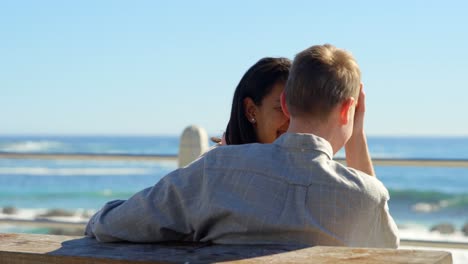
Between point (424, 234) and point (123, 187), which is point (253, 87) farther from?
point (123, 187)

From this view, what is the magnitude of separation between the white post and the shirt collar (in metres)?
3.26

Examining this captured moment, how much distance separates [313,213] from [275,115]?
0.79 m

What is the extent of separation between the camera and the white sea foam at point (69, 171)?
30828 millimetres

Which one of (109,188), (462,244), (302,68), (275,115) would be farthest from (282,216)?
(109,188)

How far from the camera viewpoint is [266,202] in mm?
1500

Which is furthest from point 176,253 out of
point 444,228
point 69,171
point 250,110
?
point 69,171

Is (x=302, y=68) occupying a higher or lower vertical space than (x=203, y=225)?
higher

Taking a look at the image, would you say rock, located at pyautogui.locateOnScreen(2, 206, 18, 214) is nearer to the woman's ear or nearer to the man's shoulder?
the woman's ear

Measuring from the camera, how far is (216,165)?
5.05ft

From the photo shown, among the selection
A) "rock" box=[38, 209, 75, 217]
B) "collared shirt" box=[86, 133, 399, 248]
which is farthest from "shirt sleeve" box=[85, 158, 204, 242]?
"rock" box=[38, 209, 75, 217]

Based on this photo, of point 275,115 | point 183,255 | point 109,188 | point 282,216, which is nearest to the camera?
point 183,255

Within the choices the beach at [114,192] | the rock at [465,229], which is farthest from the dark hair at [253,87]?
the rock at [465,229]

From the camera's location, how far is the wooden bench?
49.3 inches

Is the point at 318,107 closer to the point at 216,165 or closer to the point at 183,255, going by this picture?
the point at 216,165
